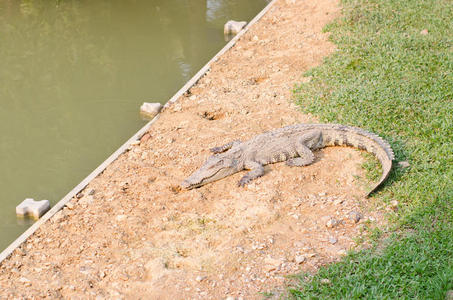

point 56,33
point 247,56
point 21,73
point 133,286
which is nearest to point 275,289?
point 133,286

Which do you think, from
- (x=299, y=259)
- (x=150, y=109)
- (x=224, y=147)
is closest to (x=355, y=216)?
(x=299, y=259)

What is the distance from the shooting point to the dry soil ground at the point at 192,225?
4.73 meters

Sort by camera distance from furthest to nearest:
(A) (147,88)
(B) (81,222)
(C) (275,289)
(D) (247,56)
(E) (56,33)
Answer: (E) (56,33) < (D) (247,56) < (A) (147,88) < (B) (81,222) < (C) (275,289)

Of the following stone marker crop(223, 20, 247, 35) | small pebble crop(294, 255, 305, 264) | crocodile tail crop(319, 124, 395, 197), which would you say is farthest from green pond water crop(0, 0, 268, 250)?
small pebble crop(294, 255, 305, 264)

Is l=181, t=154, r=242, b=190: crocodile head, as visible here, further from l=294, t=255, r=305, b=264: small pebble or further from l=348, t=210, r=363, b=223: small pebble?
l=294, t=255, r=305, b=264: small pebble

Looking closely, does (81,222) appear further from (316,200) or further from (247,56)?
(247,56)

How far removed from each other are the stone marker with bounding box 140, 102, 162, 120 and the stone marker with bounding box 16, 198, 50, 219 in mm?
2515

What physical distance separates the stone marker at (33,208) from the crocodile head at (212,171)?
170cm

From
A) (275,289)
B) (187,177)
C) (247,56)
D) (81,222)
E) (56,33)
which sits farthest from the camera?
(56,33)

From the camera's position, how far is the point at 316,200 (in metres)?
5.69

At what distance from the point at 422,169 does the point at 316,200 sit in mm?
1376

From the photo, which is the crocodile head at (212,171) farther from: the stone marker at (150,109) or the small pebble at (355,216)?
the stone marker at (150,109)

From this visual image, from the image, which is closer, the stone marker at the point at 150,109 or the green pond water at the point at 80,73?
the green pond water at the point at 80,73

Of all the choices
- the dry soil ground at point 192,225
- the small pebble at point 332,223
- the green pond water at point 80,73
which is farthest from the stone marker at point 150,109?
the small pebble at point 332,223
